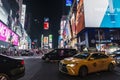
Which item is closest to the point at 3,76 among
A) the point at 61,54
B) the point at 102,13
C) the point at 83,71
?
the point at 83,71

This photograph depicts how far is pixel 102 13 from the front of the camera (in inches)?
1922

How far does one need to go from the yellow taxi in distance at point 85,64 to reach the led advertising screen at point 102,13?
33521mm

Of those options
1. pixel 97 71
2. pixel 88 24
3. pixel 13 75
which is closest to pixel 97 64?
pixel 97 71

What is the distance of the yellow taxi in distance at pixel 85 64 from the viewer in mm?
11547

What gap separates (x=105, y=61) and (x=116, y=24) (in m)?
38.2

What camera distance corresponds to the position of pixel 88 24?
46750mm

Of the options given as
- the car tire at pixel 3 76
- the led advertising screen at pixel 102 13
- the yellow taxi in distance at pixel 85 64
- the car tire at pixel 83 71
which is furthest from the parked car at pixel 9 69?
the led advertising screen at pixel 102 13

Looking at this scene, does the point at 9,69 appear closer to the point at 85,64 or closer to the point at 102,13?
the point at 85,64

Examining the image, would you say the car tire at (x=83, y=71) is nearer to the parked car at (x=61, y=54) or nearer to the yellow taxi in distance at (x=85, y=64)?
the yellow taxi in distance at (x=85, y=64)

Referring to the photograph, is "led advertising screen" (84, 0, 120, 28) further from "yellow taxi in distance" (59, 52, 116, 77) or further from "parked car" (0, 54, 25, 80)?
"parked car" (0, 54, 25, 80)

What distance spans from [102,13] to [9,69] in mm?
43210

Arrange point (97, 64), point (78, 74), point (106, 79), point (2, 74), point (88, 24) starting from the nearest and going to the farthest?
point (2, 74)
point (106, 79)
point (78, 74)
point (97, 64)
point (88, 24)

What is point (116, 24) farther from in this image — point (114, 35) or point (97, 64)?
point (97, 64)

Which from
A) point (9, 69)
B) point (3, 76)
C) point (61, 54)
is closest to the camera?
point (3, 76)
